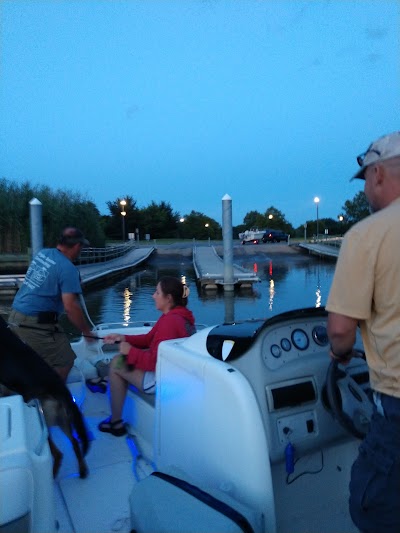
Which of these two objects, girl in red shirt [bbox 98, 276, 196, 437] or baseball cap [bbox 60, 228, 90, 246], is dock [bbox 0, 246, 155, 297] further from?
girl in red shirt [bbox 98, 276, 196, 437]

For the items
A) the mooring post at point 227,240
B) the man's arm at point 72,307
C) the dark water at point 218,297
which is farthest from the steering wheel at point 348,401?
the mooring post at point 227,240

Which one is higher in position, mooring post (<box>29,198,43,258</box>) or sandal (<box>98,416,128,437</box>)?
mooring post (<box>29,198,43,258</box>)

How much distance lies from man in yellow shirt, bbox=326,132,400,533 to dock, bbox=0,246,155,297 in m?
8.55

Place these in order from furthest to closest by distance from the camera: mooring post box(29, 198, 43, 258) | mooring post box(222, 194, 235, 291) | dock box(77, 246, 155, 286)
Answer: dock box(77, 246, 155, 286) → mooring post box(222, 194, 235, 291) → mooring post box(29, 198, 43, 258)

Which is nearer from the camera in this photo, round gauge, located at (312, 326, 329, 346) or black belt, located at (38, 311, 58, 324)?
round gauge, located at (312, 326, 329, 346)

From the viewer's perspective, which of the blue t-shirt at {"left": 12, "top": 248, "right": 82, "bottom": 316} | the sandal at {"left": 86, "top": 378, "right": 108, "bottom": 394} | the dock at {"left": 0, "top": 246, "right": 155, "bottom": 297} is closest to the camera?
the blue t-shirt at {"left": 12, "top": 248, "right": 82, "bottom": 316}

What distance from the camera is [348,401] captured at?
205 centimetres

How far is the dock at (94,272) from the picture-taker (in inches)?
573

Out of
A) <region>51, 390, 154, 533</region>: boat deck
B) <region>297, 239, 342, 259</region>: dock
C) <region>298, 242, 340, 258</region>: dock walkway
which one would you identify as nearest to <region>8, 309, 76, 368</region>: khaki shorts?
<region>51, 390, 154, 533</region>: boat deck

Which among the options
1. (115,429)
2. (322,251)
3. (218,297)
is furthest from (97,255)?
(115,429)

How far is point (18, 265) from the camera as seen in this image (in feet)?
64.2

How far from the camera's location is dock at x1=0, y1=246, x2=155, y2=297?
14562 mm

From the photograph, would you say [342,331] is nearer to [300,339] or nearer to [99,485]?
[300,339]

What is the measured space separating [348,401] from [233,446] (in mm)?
553
